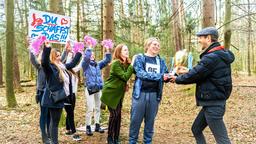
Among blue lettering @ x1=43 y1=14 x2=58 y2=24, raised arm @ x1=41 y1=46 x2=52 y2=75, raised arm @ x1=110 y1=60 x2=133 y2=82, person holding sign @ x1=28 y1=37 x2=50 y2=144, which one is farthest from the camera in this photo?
blue lettering @ x1=43 y1=14 x2=58 y2=24

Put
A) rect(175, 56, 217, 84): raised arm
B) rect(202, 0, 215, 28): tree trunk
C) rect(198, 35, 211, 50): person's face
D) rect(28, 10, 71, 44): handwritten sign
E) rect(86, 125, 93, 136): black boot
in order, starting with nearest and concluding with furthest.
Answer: rect(175, 56, 217, 84): raised arm → rect(198, 35, 211, 50): person's face → rect(28, 10, 71, 44): handwritten sign → rect(86, 125, 93, 136): black boot → rect(202, 0, 215, 28): tree trunk

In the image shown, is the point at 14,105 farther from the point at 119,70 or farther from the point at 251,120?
the point at 251,120

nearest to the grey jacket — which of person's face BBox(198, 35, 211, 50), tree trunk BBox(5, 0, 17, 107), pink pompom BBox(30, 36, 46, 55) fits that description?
pink pompom BBox(30, 36, 46, 55)

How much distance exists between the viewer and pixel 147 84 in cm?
546

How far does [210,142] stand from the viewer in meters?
6.76

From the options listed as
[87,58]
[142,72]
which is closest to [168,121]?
[87,58]

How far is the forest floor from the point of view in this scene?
680 cm

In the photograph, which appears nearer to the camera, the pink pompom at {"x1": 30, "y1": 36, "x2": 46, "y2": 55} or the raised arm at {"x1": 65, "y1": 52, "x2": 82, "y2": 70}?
the pink pompom at {"x1": 30, "y1": 36, "x2": 46, "y2": 55}

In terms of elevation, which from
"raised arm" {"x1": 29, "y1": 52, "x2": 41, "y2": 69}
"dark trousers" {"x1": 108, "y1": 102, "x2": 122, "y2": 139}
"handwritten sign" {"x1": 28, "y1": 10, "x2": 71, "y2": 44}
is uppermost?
"handwritten sign" {"x1": 28, "y1": 10, "x2": 71, "y2": 44}

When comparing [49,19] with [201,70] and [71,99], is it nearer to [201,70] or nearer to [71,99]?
[71,99]

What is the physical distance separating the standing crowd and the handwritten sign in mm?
328

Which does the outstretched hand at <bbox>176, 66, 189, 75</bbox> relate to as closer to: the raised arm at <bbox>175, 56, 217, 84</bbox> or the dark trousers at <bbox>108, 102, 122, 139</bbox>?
the raised arm at <bbox>175, 56, 217, 84</bbox>

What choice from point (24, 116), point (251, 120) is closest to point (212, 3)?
point (251, 120)

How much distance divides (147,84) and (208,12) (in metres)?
4.55
